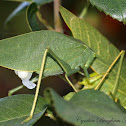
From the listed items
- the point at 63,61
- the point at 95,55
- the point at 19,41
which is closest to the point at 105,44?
the point at 95,55

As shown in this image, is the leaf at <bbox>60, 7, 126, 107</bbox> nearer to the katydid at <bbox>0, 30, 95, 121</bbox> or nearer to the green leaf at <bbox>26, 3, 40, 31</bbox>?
the katydid at <bbox>0, 30, 95, 121</bbox>

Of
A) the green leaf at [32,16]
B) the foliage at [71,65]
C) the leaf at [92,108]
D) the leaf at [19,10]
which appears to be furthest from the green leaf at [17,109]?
the leaf at [19,10]

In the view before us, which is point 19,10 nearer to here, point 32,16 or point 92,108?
point 32,16

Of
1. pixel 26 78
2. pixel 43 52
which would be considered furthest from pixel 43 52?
pixel 26 78

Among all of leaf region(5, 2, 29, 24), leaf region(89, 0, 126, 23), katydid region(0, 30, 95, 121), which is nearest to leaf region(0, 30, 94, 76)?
katydid region(0, 30, 95, 121)

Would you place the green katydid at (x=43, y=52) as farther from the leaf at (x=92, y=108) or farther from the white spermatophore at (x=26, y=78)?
the leaf at (x=92, y=108)

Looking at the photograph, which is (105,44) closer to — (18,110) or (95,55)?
(95,55)
